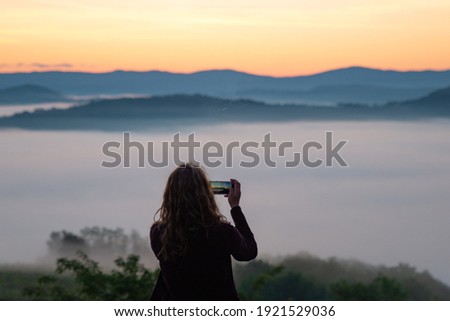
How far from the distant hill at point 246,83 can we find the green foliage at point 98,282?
1.00 m

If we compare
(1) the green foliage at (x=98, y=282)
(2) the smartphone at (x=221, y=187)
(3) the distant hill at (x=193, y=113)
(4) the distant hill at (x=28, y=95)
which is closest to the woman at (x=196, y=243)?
(2) the smartphone at (x=221, y=187)

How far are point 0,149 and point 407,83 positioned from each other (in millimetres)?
2401

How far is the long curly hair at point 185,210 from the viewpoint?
3945mm

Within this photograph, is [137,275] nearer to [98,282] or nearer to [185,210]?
[98,282]

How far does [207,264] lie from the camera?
3.95 meters

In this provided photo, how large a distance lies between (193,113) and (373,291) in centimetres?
144

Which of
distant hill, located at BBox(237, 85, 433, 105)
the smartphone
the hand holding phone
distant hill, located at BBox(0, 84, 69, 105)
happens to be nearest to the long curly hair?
the hand holding phone

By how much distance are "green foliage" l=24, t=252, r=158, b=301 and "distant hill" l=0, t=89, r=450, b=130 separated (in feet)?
2.63

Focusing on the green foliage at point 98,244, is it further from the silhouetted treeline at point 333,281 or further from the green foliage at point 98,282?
the silhouetted treeline at point 333,281

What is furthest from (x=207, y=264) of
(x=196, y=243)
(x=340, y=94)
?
(x=340, y=94)

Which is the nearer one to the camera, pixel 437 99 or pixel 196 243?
pixel 196 243

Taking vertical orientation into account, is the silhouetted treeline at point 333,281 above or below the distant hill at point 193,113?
below
